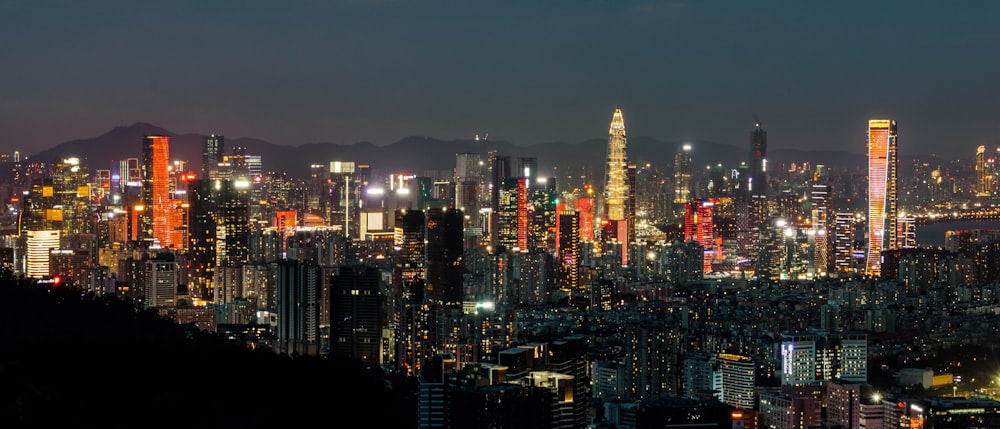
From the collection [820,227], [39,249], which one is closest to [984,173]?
[820,227]

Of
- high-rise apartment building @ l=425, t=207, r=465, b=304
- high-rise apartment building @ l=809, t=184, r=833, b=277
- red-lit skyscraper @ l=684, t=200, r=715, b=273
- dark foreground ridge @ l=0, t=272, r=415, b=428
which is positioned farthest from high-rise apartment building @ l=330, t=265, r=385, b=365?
red-lit skyscraper @ l=684, t=200, r=715, b=273

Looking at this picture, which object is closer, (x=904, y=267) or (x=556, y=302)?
(x=556, y=302)

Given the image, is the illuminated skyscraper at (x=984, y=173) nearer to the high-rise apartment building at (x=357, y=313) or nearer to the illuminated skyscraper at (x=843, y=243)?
the illuminated skyscraper at (x=843, y=243)

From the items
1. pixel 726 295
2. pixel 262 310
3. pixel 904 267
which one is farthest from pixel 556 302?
pixel 904 267

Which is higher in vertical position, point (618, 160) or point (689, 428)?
point (618, 160)

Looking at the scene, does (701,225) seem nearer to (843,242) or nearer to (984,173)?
(843,242)

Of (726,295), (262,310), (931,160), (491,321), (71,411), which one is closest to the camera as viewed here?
(71,411)

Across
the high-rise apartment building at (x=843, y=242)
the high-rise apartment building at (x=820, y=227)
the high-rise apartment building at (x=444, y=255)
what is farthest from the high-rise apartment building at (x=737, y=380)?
the high-rise apartment building at (x=843, y=242)

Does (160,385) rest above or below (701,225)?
below

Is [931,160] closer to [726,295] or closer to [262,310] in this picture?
[726,295]
